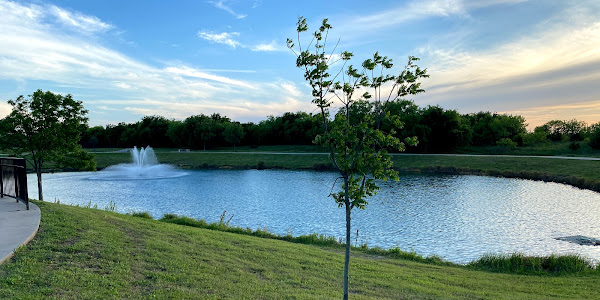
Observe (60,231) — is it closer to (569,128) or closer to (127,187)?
(127,187)

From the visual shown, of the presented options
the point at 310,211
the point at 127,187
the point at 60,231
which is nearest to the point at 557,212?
the point at 310,211

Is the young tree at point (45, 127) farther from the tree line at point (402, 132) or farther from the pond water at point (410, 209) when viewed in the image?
the tree line at point (402, 132)

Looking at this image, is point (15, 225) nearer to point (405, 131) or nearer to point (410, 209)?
point (410, 209)

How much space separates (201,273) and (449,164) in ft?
159

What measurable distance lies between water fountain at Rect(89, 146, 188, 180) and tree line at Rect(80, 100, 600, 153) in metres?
8.30

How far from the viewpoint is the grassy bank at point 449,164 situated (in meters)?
37.9

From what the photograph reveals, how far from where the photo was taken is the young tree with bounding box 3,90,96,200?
63.3ft

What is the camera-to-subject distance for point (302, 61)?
671cm

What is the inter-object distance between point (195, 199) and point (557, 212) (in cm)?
2514

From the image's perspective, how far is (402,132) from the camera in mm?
71125

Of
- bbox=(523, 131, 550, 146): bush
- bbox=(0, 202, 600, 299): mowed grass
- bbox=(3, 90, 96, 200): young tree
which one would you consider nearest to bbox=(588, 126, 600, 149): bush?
bbox=(523, 131, 550, 146): bush

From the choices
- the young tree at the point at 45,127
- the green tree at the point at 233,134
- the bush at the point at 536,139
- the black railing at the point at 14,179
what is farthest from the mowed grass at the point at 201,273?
the green tree at the point at 233,134

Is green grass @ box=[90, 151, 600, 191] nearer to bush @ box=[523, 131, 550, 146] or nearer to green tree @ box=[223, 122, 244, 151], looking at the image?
green tree @ box=[223, 122, 244, 151]

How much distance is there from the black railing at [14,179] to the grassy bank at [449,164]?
28.4 meters
